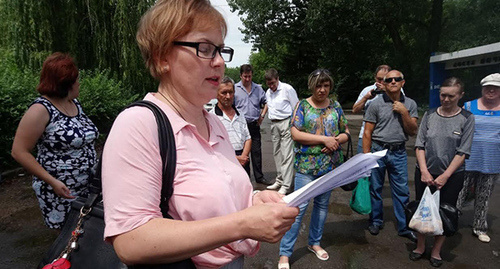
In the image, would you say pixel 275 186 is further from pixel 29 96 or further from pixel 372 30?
pixel 372 30

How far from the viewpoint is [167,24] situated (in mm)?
1136

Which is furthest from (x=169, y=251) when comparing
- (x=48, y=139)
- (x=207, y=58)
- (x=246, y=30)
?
(x=246, y=30)

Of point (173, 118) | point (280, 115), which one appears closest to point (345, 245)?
point (280, 115)

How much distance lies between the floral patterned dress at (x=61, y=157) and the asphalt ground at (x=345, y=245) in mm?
1594

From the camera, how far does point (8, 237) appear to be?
4070mm

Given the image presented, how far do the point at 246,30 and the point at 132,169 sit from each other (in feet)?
92.1

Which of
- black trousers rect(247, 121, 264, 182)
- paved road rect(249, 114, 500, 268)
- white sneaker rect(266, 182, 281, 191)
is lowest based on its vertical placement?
white sneaker rect(266, 182, 281, 191)

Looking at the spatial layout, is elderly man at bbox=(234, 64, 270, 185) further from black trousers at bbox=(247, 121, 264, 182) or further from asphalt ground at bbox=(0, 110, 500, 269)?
asphalt ground at bbox=(0, 110, 500, 269)

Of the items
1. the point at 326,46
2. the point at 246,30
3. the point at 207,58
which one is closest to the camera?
the point at 207,58

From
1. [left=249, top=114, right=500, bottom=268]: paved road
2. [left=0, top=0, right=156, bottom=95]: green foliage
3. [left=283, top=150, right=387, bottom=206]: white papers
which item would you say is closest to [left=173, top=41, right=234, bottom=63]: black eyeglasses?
[left=283, top=150, right=387, bottom=206]: white papers

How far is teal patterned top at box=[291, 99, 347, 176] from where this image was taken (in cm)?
327

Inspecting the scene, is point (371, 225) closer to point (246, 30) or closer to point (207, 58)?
point (207, 58)

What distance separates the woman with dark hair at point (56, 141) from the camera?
2.24m

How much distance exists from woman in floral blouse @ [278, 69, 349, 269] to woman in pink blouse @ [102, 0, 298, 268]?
1958 mm
